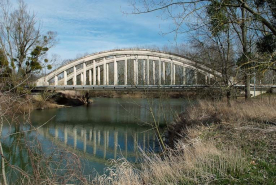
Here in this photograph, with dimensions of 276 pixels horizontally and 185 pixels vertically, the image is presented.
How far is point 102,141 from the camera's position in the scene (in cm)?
1205

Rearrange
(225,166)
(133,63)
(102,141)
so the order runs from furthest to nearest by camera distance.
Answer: (133,63)
(102,141)
(225,166)

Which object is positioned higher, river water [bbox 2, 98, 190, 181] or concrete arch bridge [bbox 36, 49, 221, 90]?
concrete arch bridge [bbox 36, 49, 221, 90]

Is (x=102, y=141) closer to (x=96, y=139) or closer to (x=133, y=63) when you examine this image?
Answer: (x=96, y=139)

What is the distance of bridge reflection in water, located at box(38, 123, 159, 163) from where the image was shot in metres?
9.44

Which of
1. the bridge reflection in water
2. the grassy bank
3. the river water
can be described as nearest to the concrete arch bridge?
the river water

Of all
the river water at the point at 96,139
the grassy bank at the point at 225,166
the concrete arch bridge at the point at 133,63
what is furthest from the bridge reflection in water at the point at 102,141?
the concrete arch bridge at the point at 133,63

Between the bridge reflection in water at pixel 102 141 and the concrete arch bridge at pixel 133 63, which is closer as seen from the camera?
the bridge reflection in water at pixel 102 141

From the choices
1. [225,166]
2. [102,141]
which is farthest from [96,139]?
[225,166]

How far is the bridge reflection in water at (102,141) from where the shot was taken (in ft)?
31.0

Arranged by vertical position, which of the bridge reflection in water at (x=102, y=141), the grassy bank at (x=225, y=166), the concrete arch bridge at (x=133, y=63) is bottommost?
the bridge reflection in water at (x=102, y=141)

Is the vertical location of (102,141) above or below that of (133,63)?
below

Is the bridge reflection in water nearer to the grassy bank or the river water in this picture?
the river water

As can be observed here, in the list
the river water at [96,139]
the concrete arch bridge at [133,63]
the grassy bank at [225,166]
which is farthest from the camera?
the concrete arch bridge at [133,63]

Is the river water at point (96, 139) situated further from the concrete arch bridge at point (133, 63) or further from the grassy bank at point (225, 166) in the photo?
the concrete arch bridge at point (133, 63)
